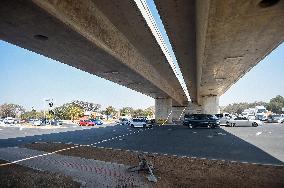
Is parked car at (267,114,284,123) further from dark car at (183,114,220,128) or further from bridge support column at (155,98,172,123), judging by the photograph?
dark car at (183,114,220,128)

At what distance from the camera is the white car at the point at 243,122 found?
37688mm

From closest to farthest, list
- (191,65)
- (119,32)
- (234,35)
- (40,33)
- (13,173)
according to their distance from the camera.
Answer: (13,173) < (40,33) < (234,35) < (119,32) < (191,65)

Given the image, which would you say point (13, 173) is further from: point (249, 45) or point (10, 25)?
point (249, 45)

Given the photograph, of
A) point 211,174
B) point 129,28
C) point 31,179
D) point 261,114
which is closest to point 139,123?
point 129,28

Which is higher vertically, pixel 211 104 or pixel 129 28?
pixel 129 28

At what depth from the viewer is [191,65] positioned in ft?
71.3

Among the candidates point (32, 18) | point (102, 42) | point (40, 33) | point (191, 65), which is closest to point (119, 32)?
point (102, 42)

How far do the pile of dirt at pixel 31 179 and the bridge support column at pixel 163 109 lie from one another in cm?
4181

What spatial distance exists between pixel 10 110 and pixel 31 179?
180660 mm

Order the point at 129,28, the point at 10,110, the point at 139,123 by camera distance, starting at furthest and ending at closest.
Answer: the point at 10,110, the point at 139,123, the point at 129,28

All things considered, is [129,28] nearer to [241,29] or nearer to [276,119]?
[241,29]

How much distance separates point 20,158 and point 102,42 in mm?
6638

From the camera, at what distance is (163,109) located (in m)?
52.0

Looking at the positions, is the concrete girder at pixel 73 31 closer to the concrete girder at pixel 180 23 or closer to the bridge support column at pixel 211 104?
the concrete girder at pixel 180 23
